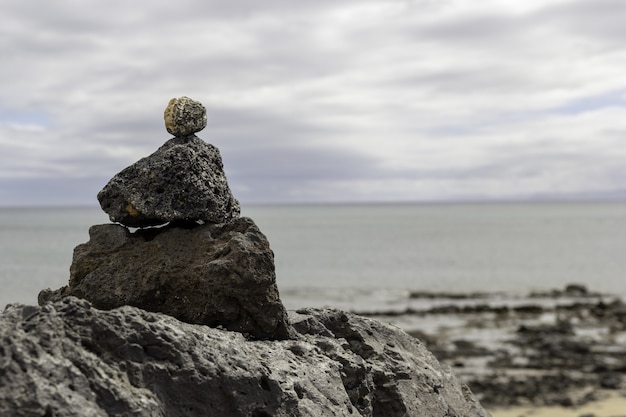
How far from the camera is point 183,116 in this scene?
5367 millimetres

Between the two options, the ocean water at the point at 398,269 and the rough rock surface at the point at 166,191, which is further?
the ocean water at the point at 398,269

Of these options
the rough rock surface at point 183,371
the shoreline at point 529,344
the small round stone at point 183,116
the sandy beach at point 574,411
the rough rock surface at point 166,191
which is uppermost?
the small round stone at point 183,116

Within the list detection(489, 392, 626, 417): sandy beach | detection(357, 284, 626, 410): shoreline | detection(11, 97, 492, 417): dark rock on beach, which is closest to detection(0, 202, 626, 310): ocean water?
detection(357, 284, 626, 410): shoreline

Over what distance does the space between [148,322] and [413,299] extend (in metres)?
33.9

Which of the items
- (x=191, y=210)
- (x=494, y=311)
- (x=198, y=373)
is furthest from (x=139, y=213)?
(x=494, y=311)

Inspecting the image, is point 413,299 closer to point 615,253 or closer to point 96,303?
point 96,303

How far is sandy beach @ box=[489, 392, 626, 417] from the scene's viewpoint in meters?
16.8

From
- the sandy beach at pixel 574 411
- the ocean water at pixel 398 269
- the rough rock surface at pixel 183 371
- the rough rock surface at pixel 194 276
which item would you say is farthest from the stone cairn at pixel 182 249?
the ocean water at pixel 398 269

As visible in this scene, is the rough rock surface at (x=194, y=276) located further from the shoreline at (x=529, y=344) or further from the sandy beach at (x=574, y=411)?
the sandy beach at (x=574, y=411)

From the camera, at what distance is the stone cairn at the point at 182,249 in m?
4.86

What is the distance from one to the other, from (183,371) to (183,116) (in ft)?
6.83

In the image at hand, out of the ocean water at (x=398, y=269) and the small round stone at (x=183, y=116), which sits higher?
the small round stone at (x=183, y=116)

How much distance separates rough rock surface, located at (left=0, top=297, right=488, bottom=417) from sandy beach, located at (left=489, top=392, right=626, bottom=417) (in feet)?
41.0

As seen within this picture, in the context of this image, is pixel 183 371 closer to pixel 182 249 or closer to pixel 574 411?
pixel 182 249
